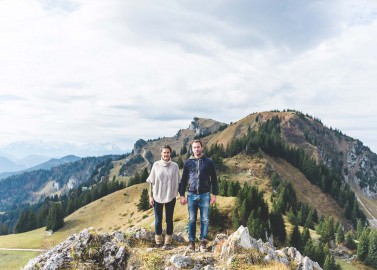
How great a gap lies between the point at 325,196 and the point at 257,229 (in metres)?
116

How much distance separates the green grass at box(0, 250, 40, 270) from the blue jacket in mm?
53543

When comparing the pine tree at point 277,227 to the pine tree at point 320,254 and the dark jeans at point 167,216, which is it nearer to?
the pine tree at point 320,254

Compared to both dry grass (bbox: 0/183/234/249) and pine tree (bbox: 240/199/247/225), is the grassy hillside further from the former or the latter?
pine tree (bbox: 240/199/247/225)

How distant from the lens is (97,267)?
14.0m

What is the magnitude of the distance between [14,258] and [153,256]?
66.5m

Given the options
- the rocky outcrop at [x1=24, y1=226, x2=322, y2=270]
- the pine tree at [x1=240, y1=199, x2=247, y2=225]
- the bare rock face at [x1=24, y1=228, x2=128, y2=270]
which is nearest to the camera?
the rocky outcrop at [x1=24, y1=226, x2=322, y2=270]

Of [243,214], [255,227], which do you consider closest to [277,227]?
[255,227]

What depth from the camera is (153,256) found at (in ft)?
45.6

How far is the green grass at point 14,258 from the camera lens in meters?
57.9

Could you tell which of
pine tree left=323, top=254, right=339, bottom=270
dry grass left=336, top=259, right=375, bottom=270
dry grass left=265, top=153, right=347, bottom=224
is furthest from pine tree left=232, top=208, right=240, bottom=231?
dry grass left=265, top=153, right=347, bottom=224

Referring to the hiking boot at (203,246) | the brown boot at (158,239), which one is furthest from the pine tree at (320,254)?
the brown boot at (158,239)

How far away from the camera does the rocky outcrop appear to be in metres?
13.4

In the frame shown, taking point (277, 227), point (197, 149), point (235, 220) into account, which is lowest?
point (277, 227)

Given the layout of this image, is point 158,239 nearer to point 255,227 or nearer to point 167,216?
point 167,216
